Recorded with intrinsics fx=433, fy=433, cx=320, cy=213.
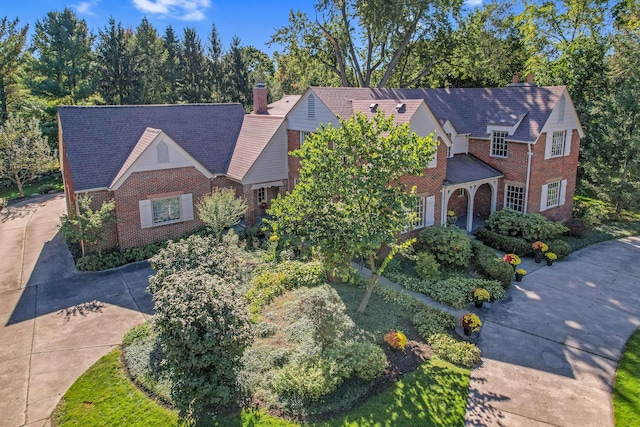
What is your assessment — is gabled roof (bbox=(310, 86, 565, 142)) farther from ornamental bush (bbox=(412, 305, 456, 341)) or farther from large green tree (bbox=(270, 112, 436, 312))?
ornamental bush (bbox=(412, 305, 456, 341))

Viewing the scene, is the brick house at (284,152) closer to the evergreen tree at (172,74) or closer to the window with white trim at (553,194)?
the window with white trim at (553,194)

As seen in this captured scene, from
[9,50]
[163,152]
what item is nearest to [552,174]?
[163,152]

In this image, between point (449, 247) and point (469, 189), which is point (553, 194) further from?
point (449, 247)

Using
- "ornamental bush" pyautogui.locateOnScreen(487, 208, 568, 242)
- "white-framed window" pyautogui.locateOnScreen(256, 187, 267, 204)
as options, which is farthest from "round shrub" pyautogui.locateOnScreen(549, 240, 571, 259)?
"white-framed window" pyautogui.locateOnScreen(256, 187, 267, 204)

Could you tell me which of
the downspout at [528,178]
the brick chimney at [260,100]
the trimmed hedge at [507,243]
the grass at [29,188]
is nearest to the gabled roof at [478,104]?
the downspout at [528,178]

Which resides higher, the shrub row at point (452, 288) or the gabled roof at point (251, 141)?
the gabled roof at point (251, 141)
